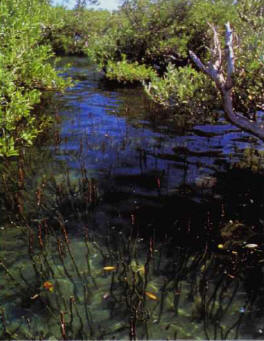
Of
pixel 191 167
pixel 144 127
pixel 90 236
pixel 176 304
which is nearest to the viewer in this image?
pixel 176 304

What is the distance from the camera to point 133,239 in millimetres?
6738

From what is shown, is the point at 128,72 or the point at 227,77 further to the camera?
the point at 128,72

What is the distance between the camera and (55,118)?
14562 millimetres

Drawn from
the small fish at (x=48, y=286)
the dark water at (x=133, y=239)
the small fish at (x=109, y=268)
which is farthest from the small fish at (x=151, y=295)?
the small fish at (x=48, y=286)

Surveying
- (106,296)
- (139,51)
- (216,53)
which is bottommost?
(106,296)

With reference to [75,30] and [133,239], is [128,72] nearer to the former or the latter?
[133,239]

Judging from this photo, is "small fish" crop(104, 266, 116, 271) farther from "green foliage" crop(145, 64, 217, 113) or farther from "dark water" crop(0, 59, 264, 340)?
"green foliage" crop(145, 64, 217, 113)

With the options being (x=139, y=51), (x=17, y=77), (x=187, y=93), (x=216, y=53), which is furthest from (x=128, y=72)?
(x=216, y=53)

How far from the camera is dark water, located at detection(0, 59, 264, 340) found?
194 inches

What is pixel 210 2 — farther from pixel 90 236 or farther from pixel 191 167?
pixel 90 236

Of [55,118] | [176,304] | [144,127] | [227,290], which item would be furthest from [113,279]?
[55,118]

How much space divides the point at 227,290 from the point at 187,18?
2031 centimetres

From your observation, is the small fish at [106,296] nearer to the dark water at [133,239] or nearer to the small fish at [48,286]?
the dark water at [133,239]

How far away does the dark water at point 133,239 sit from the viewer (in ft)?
16.2
